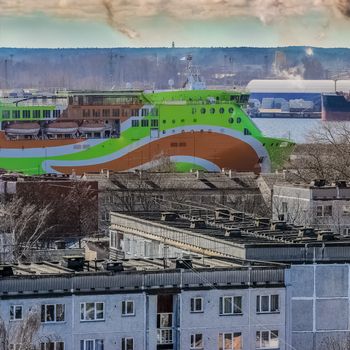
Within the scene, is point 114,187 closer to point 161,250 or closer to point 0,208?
point 0,208

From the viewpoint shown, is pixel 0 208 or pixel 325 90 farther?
pixel 325 90

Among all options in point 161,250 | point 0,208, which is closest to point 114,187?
point 0,208

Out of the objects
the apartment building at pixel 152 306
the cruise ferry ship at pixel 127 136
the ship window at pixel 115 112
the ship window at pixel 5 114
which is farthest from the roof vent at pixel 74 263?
the ship window at pixel 5 114

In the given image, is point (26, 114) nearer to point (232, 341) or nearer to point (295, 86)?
point (232, 341)

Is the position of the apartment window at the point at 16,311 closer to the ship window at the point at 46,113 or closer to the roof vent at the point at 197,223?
the roof vent at the point at 197,223

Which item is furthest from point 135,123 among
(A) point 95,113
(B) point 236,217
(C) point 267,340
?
(C) point 267,340

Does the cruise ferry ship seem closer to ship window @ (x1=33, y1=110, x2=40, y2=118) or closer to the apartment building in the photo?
ship window @ (x1=33, y1=110, x2=40, y2=118)
